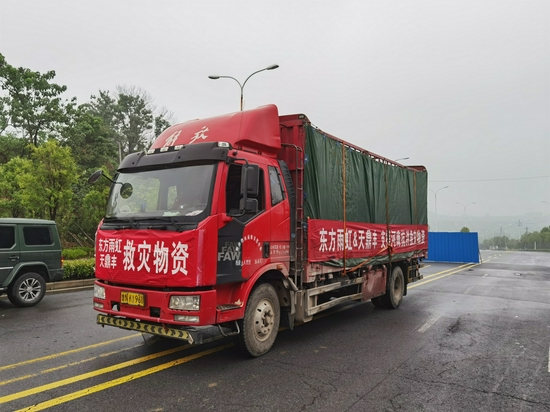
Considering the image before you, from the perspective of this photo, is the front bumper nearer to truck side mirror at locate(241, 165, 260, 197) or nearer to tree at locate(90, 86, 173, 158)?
truck side mirror at locate(241, 165, 260, 197)

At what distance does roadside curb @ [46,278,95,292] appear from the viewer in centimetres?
1145

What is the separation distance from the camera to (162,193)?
495 centimetres

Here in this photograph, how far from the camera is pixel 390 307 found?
8.91 metres

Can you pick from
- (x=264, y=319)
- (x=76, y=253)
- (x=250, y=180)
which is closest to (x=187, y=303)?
(x=264, y=319)

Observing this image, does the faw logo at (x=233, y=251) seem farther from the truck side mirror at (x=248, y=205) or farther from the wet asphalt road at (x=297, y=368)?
the wet asphalt road at (x=297, y=368)

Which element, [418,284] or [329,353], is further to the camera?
[418,284]

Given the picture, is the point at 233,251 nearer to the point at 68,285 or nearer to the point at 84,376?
the point at 84,376

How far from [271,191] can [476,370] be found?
3.45m

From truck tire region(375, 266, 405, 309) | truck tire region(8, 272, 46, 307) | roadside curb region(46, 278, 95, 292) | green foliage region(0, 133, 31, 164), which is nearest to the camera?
truck tire region(8, 272, 46, 307)

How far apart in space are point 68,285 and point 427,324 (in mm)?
10441

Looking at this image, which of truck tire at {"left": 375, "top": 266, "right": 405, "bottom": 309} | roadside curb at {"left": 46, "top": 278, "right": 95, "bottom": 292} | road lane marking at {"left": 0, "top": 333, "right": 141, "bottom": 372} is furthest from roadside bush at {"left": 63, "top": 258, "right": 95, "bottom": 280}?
truck tire at {"left": 375, "top": 266, "right": 405, "bottom": 309}

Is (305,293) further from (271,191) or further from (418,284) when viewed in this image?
(418,284)

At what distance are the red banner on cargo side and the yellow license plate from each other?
8.22 ft

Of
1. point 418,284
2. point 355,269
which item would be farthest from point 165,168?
point 418,284
